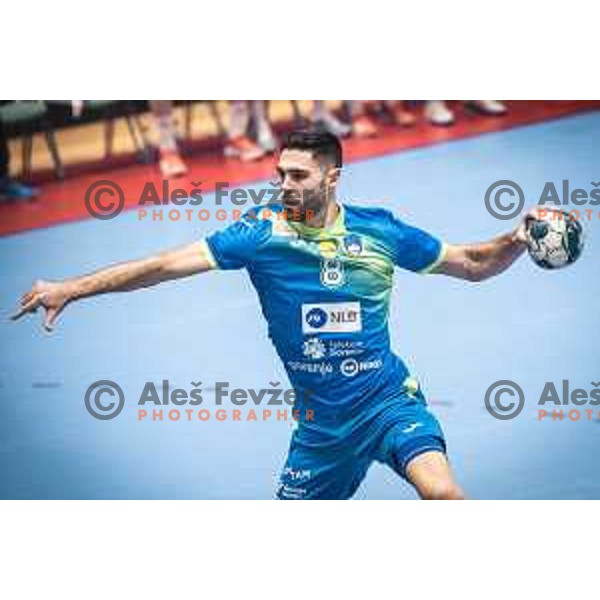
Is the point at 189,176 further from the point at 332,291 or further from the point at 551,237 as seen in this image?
the point at 551,237

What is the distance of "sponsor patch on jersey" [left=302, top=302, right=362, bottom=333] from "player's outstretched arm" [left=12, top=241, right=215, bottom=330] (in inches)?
21.1

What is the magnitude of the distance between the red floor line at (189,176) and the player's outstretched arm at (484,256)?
0.59 metres

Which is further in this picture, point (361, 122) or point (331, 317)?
point (361, 122)

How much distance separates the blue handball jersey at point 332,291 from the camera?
6.74 metres

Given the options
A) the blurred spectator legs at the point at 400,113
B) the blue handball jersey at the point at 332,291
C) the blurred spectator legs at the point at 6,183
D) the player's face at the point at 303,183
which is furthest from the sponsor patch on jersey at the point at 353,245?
the blurred spectator legs at the point at 6,183

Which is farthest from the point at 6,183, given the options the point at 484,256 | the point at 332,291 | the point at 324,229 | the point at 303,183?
the point at 484,256

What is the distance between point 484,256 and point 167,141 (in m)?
1.72

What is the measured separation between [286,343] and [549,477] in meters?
1.44

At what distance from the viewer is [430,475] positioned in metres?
6.49

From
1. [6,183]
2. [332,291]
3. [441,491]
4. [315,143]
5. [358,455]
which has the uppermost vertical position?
[315,143]

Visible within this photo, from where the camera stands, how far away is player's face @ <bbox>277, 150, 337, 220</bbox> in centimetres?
677

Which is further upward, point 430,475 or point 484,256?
point 484,256

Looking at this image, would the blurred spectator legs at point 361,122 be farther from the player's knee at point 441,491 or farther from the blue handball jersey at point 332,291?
the player's knee at point 441,491
